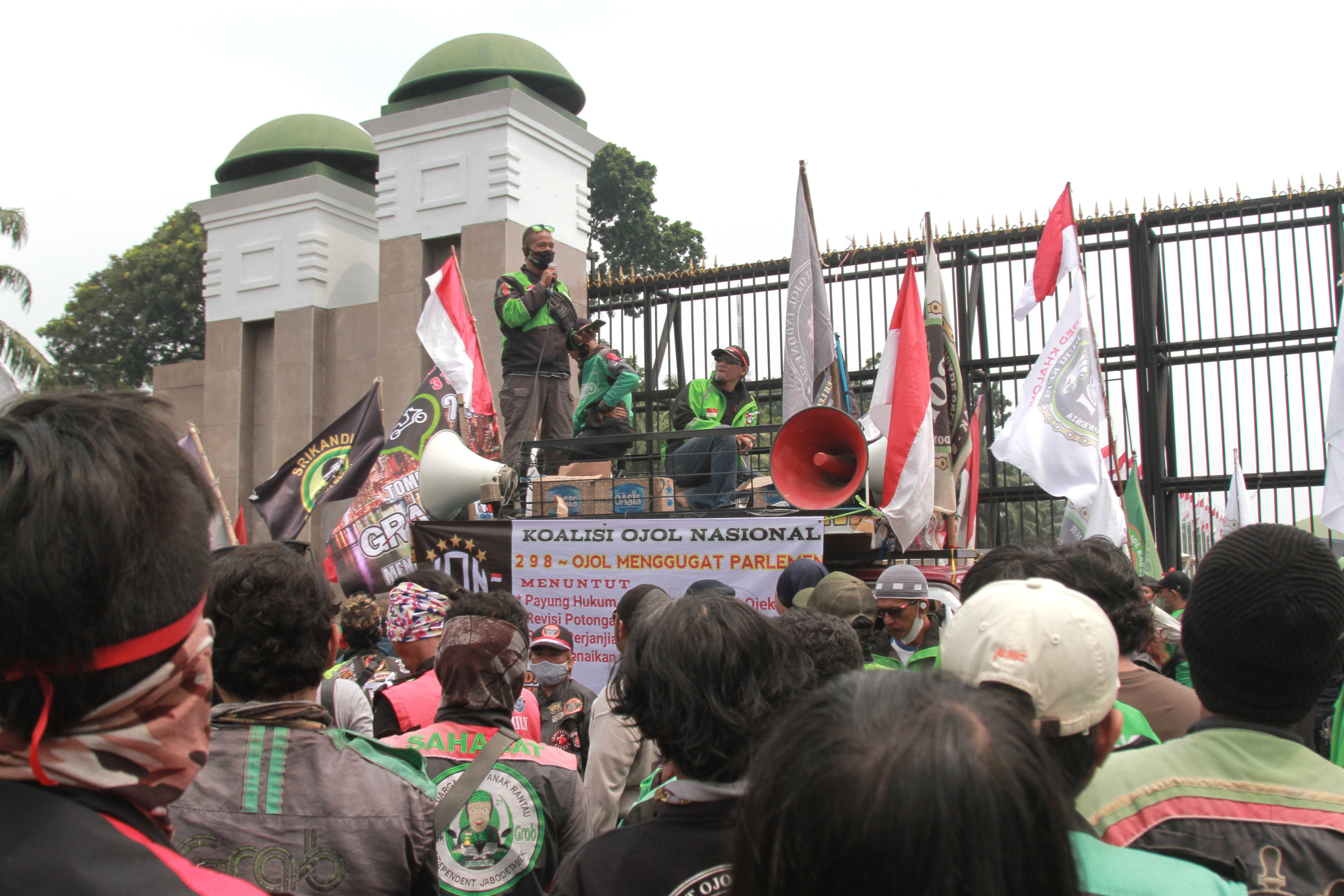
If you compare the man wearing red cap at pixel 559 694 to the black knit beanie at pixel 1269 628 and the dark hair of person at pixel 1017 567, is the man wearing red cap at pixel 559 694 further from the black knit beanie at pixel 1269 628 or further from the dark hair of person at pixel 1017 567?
the black knit beanie at pixel 1269 628

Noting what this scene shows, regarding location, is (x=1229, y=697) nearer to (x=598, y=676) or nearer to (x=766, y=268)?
(x=598, y=676)

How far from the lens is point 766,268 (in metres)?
10.7

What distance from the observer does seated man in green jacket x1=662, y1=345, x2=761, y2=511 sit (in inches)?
284

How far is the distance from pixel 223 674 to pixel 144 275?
88.0 ft

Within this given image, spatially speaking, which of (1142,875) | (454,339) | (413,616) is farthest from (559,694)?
A: (454,339)

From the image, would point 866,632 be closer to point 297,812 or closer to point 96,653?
point 297,812

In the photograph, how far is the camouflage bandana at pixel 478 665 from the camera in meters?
2.72

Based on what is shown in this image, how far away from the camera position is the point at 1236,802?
1.79 meters

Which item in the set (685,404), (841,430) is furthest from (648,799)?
(685,404)

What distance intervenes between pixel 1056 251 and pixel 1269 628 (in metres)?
6.29

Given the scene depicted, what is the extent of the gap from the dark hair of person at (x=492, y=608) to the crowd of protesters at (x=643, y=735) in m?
0.02

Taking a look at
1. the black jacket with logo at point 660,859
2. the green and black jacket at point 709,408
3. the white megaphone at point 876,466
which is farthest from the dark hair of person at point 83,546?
the green and black jacket at point 709,408

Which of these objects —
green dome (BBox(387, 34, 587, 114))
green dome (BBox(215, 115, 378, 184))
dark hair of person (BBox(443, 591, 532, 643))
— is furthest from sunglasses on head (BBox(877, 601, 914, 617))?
green dome (BBox(215, 115, 378, 184))

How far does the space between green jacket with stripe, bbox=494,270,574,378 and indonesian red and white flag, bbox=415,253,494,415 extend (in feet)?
1.33
